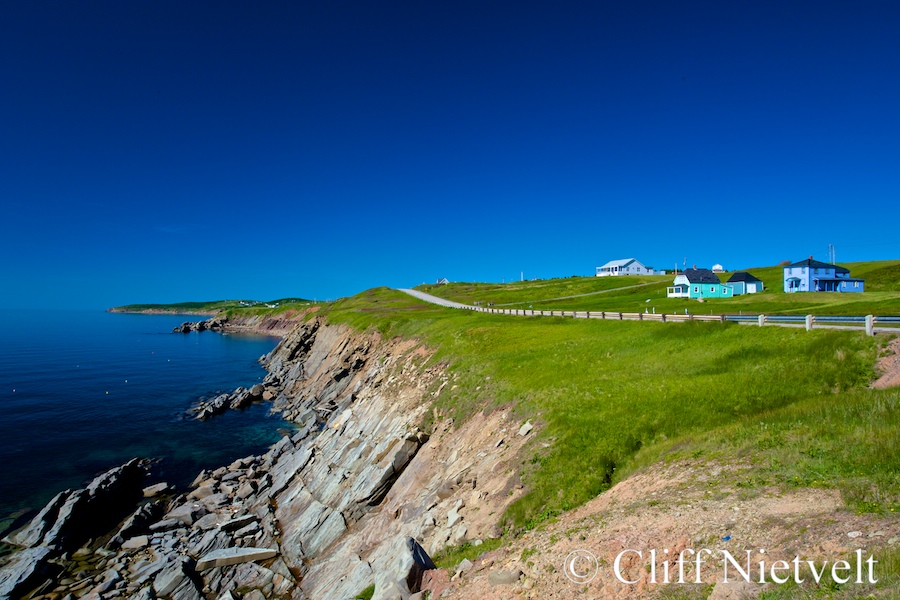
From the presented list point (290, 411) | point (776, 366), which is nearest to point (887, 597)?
point (776, 366)

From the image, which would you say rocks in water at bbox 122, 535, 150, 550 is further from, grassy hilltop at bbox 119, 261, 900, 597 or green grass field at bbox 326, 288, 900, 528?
green grass field at bbox 326, 288, 900, 528

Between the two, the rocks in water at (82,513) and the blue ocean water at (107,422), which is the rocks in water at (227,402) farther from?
the rocks in water at (82,513)

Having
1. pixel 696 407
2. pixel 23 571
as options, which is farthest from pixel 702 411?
pixel 23 571

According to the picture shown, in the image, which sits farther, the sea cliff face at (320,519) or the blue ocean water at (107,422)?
the blue ocean water at (107,422)

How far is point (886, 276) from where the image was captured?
73000 mm

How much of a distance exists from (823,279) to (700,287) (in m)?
16.9

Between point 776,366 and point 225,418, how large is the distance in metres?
55.2

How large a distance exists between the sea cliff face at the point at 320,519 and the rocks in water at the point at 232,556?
0.17 ft

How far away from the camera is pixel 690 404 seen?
17906 millimetres

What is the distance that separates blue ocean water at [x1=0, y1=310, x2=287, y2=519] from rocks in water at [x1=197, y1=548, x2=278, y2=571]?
1582cm

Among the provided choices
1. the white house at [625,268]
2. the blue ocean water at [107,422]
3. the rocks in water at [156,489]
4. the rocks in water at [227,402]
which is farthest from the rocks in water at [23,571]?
the white house at [625,268]

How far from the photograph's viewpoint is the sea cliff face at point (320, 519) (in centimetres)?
1669

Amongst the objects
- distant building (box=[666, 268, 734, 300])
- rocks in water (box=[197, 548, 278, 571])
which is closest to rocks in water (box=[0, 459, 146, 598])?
rocks in water (box=[197, 548, 278, 571])

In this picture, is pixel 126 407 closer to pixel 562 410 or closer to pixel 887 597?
pixel 562 410
